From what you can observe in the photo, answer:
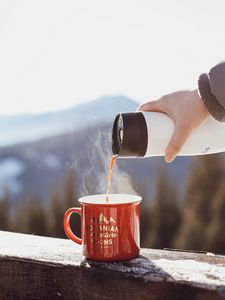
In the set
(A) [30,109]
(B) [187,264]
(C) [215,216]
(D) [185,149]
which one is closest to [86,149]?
(D) [185,149]

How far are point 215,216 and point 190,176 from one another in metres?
0.46

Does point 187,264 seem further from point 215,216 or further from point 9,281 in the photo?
point 215,216

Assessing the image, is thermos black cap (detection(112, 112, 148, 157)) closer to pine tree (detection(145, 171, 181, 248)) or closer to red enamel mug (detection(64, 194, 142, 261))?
red enamel mug (detection(64, 194, 142, 261))

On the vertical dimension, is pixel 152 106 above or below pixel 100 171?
above

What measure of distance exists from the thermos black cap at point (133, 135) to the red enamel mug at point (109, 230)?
10 centimetres

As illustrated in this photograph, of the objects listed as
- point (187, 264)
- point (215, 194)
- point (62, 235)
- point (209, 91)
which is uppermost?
point (209, 91)

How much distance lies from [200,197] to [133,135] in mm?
4056

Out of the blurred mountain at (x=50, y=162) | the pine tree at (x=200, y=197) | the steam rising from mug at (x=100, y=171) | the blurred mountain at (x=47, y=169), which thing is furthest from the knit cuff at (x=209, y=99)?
the pine tree at (x=200, y=197)

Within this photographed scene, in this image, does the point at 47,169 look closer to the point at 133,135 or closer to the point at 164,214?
the point at 164,214

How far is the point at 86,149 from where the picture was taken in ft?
4.83

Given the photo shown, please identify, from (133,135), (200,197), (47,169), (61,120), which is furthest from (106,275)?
(47,169)

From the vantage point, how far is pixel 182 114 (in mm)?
1054

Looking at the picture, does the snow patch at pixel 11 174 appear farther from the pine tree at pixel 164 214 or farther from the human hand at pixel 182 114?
the human hand at pixel 182 114

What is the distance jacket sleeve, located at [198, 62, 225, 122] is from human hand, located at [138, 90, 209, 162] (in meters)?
0.02
